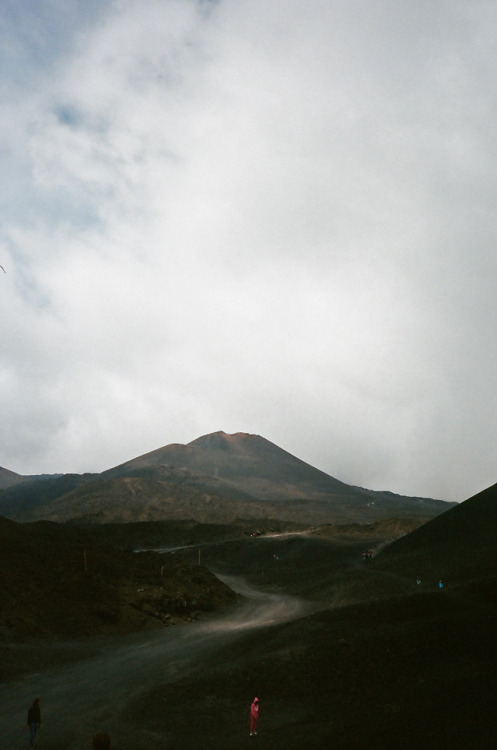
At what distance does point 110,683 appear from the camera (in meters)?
20.5

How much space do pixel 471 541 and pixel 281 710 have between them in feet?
127

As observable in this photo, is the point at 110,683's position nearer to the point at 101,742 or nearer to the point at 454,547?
the point at 101,742

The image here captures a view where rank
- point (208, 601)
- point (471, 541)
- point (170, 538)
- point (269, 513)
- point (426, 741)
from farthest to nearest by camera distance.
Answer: point (269, 513) → point (170, 538) → point (471, 541) → point (208, 601) → point (426, 741)

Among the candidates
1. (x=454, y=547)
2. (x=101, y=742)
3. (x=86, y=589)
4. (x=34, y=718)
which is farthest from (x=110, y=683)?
(x=454, y=547)

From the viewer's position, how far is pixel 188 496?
485 feet

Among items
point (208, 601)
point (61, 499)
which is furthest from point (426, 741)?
point (61, 499)

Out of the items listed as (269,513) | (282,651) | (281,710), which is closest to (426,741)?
(281,710)

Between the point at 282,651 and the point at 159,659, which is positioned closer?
the point at 282,651

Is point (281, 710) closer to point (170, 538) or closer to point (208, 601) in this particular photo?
point (208, 601)

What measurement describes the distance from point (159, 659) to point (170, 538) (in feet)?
232

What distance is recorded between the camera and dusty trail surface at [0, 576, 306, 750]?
1518cm

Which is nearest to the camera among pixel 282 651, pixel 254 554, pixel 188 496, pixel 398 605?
pixel 282 651

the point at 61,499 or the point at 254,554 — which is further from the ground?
the point at 61,499

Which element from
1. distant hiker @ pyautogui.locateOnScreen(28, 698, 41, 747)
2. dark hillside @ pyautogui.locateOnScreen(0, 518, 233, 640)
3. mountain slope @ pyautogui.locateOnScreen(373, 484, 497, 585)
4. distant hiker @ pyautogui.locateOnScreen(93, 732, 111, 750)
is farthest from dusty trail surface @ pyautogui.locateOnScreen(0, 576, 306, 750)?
mountain slope @ pyautogui.locateOnScreen(373, 484, 497, 585)
